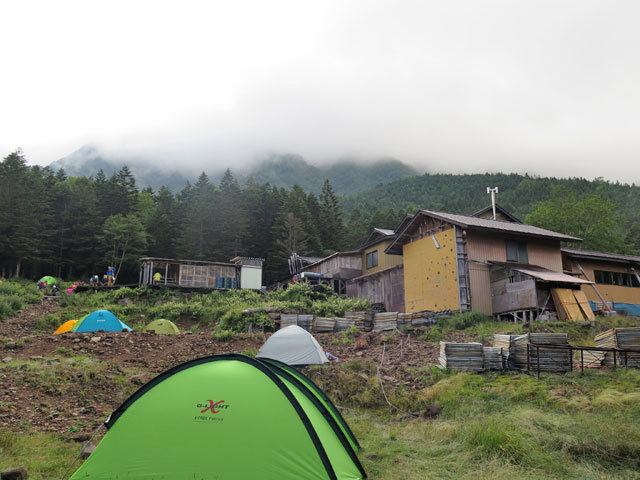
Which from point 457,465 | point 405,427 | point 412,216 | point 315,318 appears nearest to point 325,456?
point 457,465

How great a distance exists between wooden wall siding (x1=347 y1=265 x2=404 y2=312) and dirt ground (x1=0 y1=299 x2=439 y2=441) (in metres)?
9.70

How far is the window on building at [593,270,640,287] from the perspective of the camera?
26.8 m

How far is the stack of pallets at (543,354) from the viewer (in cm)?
1138

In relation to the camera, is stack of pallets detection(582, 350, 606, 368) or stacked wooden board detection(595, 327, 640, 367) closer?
stacked wooden board detection(595, 327, 640, 367)

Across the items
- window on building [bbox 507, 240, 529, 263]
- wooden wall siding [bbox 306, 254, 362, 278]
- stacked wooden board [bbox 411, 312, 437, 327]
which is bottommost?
stacked wooden board [bbox 411, 312, 437, 327]

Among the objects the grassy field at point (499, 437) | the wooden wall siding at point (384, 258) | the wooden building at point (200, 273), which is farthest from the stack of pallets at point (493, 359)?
the wooden building at point (200, 273)

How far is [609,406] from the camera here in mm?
8008

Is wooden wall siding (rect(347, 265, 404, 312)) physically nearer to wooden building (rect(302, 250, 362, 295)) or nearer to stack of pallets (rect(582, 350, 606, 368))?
wooden building (rect(302, 250, 362, 295))

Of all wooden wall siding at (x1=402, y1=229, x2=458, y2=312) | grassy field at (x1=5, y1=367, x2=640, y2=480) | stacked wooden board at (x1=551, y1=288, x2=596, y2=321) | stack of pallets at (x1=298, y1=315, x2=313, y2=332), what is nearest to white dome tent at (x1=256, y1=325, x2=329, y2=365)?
grassy field at (x1=5, y1=367, x2=640, y2=480)

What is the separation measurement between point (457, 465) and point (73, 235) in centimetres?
4858

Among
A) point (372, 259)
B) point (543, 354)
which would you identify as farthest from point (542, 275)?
point (372, 259)

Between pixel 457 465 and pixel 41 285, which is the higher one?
pixel 41 285

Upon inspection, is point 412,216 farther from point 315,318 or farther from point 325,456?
point 325,456

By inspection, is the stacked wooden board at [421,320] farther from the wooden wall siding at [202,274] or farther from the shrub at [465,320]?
the wooden wall siding at [202,274]
